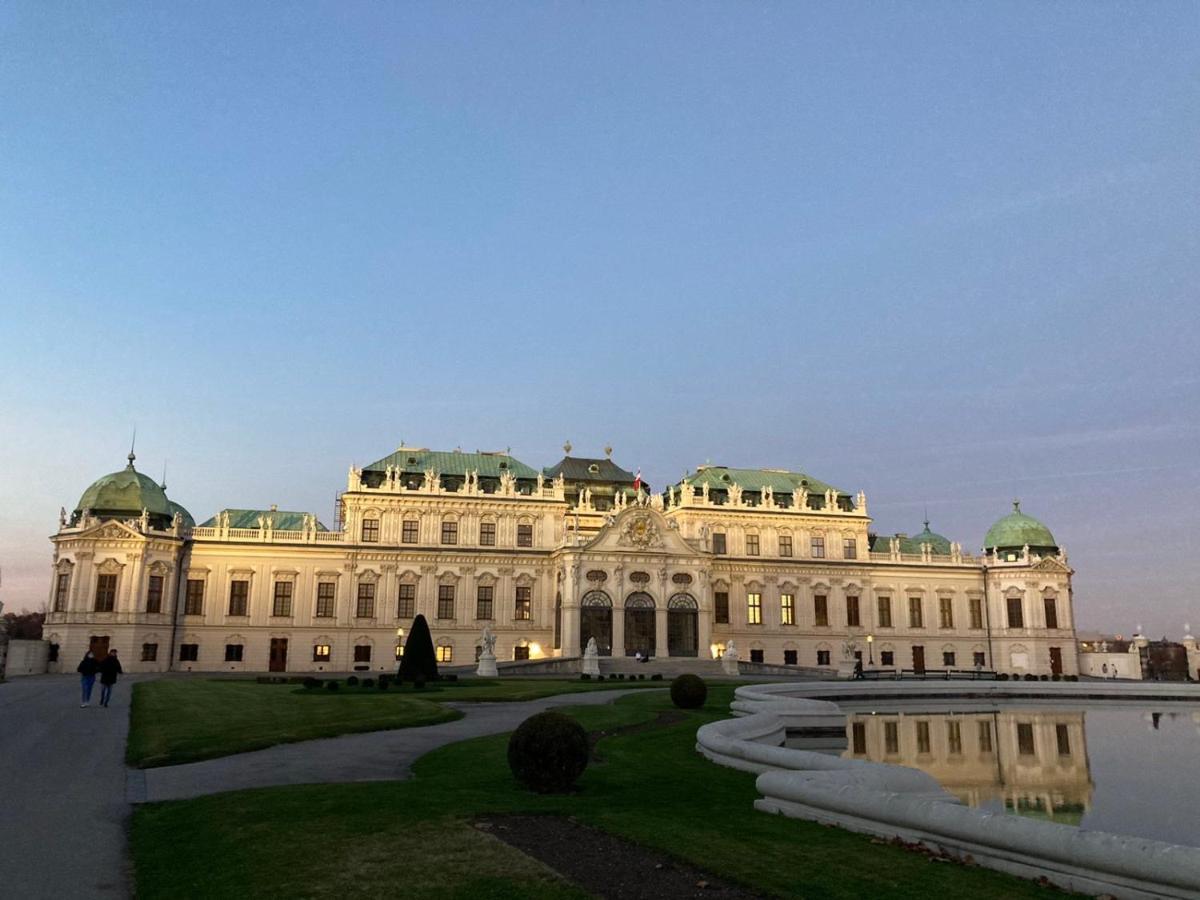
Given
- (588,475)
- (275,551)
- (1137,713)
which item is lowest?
(1137,713)

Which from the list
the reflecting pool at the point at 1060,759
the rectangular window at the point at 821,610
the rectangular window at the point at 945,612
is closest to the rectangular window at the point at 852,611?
A: the rectangular window at the point at 821,610

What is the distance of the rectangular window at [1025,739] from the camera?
2584cm

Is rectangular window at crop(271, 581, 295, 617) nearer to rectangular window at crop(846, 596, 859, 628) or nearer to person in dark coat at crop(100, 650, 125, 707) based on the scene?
person in dark coat at crop(100, 650, 125, 707)

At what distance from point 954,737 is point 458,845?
22.3 meters

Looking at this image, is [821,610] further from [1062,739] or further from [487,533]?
[1062,739]

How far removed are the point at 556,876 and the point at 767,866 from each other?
2.54 meters

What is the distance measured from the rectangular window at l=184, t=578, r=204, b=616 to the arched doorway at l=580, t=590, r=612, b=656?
96.4 feet

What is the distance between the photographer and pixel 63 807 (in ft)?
48.5

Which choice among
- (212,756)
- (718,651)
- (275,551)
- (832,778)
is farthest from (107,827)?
(718,651)

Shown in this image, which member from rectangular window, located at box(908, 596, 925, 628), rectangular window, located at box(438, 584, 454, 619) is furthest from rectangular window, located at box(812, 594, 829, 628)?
rectangular window, located at box(438, 584, 454, 619)

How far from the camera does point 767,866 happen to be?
35.2ft

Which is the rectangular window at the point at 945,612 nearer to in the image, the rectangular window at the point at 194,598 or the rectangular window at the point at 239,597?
the rectangular window at the point at 239,597

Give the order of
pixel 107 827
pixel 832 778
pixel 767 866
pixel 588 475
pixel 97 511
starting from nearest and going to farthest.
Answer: pixel 767 866
pixel 107 827
pixel 832 778
pixel 97 511
pixel 588 475

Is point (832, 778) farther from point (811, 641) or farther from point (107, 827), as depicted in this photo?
point (811, 641)
